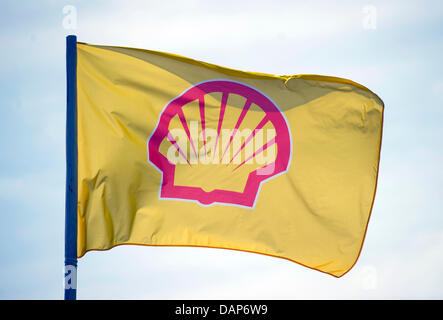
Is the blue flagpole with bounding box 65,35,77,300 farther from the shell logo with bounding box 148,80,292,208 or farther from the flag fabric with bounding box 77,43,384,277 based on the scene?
the shell logo with bounding box 148,80,292,208

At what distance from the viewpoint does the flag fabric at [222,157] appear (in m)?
12.2

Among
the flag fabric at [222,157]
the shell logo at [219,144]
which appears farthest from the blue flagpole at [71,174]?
the shell logo at [219,144]

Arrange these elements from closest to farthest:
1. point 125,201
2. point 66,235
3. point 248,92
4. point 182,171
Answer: point 66,235 → point 125,201 → point 182,171 → point 248,92

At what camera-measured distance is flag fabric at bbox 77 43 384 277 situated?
12.2m

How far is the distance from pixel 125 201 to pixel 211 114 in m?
2.34

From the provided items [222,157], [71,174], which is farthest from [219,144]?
[71,174]

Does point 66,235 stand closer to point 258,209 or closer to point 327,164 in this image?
point 258,209

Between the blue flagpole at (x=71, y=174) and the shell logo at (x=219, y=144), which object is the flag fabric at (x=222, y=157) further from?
the blue flagpole at (x=71, y=174)

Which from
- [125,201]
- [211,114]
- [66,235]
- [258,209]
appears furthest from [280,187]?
[66,235]

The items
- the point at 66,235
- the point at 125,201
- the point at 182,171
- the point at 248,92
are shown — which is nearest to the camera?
the point at 66,235

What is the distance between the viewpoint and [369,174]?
46.4 ft

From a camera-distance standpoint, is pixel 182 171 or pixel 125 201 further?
pixel 182 171

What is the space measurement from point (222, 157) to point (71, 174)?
285 centimetres

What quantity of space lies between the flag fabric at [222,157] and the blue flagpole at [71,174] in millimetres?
320
